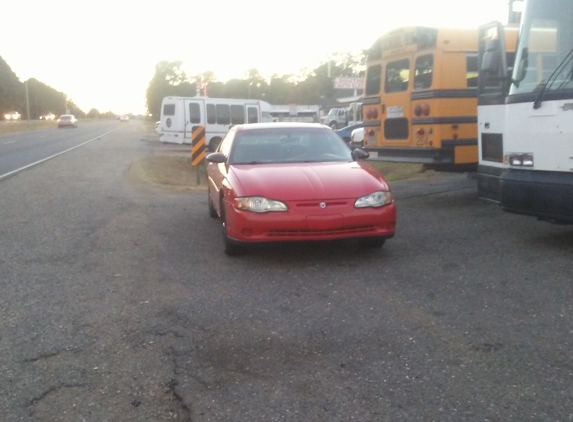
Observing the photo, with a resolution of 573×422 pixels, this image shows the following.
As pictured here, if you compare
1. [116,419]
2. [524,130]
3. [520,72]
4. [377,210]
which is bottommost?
[116,419]

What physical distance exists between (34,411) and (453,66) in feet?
29.2

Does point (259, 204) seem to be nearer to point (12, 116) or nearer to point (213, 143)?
point (213, 143)

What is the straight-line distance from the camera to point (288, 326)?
5.53 m

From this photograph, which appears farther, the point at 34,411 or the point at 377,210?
the point at 377,210

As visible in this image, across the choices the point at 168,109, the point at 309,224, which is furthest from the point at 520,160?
the point at 168,109

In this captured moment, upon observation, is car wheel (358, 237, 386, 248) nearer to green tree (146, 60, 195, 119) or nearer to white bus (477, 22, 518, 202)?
white bus (477, 22, 518, 202)

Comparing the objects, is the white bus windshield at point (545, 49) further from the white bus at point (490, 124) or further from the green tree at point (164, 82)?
the green tree at point (164, 82)

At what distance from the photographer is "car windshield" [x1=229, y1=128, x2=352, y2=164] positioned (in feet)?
29.1

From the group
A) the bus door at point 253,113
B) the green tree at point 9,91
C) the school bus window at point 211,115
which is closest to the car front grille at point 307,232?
the school bus window at point 211,115

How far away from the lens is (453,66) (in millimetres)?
11383

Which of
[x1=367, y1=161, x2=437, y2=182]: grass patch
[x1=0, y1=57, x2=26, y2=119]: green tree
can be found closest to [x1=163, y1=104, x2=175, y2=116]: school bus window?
[x1=367, y1=161, x2=437, y2=182]: grass patch

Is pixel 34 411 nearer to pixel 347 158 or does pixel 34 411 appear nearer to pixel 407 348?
pixel 407 348

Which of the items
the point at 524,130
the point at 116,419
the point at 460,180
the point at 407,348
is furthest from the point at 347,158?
the point at 460,180

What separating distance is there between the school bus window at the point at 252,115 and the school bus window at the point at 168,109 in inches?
141
